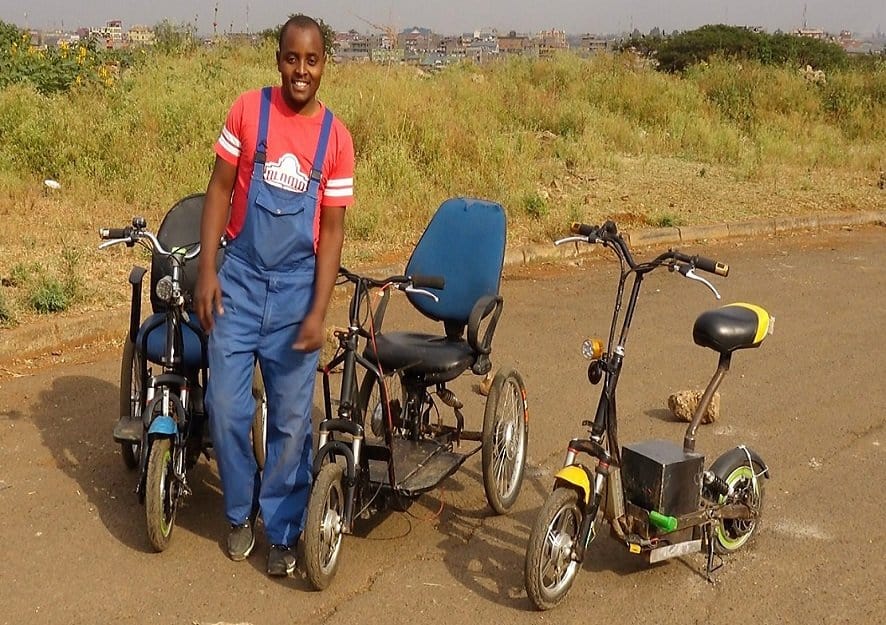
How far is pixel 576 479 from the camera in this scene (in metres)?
4.52

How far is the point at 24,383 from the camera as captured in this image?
23.5ft

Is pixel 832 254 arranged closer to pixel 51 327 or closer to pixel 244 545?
pixel 51 327

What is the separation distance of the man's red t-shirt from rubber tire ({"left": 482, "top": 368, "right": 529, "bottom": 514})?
4.59 ft

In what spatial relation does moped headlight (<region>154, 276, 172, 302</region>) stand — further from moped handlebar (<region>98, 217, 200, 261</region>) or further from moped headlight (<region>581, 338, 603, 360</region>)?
moped headlight (<region>581, 338, 603, 360</region>)

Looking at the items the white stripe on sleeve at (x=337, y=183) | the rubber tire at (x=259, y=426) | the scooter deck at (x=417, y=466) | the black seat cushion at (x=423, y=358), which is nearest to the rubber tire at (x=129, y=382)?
the rubber tire at (x=259, y=426)

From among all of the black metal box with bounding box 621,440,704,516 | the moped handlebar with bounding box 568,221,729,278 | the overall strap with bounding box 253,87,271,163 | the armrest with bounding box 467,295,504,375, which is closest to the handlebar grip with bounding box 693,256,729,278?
the moped handlebar with bounding box 568,221,729,278

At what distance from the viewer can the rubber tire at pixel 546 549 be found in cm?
441

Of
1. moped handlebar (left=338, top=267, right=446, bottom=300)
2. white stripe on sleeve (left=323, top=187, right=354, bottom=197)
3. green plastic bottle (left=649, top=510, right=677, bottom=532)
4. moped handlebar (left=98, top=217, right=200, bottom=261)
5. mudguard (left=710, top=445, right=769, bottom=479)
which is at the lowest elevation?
green plastic bottle (left=649, top=510, right=677, bottom=532)

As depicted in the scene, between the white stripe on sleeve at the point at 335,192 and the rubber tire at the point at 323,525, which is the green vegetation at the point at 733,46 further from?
the rubber tire at the point at 323,525

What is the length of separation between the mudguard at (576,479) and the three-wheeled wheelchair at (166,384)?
163cm

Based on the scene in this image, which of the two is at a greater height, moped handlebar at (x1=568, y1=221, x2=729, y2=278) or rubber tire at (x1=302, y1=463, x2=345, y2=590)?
moped handlebar at (x1=568, y1=221, x2=729, y2=278)

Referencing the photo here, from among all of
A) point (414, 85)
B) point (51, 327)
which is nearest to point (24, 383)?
point (51, 327)

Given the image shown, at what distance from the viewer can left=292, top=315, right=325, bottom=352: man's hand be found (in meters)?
4.55

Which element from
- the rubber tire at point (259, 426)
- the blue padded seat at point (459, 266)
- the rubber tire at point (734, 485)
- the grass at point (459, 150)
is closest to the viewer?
the rubber tire at point (734, 485)
